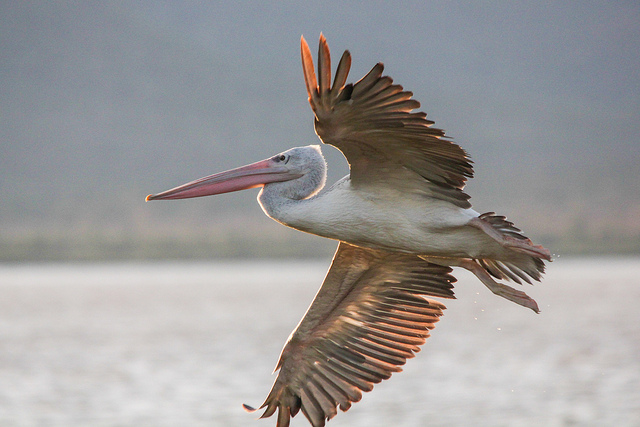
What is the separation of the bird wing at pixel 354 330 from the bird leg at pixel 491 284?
18.1 inches

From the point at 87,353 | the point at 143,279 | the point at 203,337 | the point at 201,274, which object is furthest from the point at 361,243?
the point at 201,274

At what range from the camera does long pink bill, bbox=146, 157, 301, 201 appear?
19.9ft

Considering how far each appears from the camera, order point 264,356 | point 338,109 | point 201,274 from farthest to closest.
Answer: point 201,274
point 264,356
point 338,109

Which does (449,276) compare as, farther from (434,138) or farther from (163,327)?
(163,327)

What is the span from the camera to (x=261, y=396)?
21375 mm

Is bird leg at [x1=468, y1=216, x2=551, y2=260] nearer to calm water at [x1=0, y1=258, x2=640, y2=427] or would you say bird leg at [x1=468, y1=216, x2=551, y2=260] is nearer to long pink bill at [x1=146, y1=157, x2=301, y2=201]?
long pink bill at [x1=146, y1=157, x2=301, y2=201]

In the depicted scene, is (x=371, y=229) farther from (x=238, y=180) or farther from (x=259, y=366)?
(x=259, y=366)

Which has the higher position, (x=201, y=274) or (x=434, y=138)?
(x=434, y=138)

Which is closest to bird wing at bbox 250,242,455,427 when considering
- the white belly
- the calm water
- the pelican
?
the pelican

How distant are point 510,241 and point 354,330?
185 cm

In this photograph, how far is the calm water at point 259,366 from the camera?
64.9 feet

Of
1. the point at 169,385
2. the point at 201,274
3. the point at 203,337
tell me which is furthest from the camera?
the point at 201,274

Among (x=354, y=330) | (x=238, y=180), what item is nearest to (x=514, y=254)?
(x=354, y=330)

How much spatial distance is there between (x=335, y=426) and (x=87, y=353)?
15.8 meters
